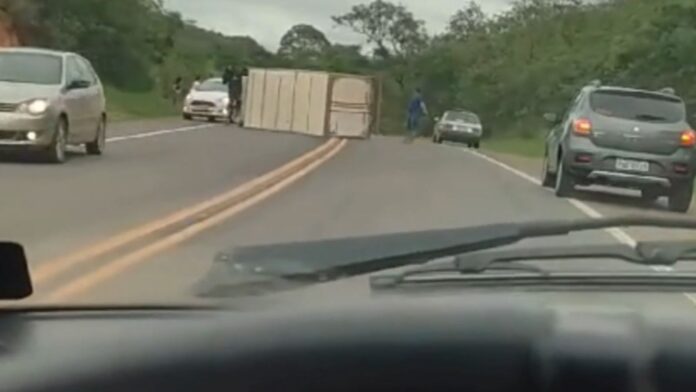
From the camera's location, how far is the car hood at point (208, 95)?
1777 inches

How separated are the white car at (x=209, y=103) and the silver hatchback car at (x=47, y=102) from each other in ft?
68.6

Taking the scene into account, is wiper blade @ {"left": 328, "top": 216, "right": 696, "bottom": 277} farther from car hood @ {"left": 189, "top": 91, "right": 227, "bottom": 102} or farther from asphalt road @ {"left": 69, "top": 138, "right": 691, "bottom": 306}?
car hood @ {"left": 189, "top": 91, "right": 227, "bottom": 102}

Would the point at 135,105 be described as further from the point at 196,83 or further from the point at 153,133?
the point at 153,133

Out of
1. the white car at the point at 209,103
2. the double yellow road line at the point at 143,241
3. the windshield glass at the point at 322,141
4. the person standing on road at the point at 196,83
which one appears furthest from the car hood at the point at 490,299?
the person standing on road at the point at 196,83

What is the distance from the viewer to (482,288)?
3172mm

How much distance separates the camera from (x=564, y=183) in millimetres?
22234

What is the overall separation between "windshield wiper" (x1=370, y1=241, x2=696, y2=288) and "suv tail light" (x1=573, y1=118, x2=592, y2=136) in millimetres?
17647

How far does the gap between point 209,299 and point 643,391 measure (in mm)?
1063

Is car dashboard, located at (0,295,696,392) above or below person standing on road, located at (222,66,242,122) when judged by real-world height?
above

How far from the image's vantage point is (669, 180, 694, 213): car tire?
70.0 ft

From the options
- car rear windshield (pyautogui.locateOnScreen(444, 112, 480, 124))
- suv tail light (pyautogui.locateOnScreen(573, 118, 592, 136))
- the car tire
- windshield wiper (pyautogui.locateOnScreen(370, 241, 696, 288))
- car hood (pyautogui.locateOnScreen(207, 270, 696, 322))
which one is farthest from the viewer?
car rear windshield (pyautogui.locateOnScreen(444, 112, 480, 124))

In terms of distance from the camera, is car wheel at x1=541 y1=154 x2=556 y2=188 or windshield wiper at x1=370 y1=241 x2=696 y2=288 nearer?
windshield wiper at x1=370 y1=241 x2=696 y2=288

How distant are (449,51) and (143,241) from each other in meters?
25.3

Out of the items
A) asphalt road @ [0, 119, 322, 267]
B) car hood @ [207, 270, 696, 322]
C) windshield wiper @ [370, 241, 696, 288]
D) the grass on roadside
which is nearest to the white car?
the grass on roadside
